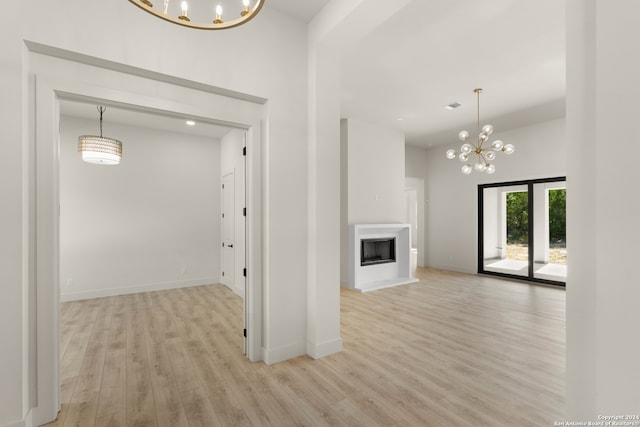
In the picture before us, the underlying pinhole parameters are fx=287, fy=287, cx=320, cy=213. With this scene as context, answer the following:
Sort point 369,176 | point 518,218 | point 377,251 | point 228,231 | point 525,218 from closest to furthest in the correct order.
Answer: point 228,231
point 369,176
point 377,251
point 525,218
point 518,218

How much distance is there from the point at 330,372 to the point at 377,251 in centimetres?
413

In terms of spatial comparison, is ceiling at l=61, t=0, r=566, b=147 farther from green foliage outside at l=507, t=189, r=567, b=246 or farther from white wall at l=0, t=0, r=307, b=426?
green foliage outside at l=507, t=189, r=567, b=246

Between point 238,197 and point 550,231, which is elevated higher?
point 238,197

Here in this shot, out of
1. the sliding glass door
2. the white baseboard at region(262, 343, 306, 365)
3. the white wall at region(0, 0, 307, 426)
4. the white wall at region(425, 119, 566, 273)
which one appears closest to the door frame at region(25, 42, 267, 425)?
the white wall at region(0, 0, 307, 426)

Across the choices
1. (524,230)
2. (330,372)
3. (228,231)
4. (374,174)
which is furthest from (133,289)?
(524,230)

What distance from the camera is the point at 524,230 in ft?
21.8

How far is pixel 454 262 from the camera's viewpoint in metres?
7.77

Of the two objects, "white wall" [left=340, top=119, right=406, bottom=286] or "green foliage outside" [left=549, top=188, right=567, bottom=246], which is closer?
"white wall" [left=340, top=119, right=406, bottom=286]

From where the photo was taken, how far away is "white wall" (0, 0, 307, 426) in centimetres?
177

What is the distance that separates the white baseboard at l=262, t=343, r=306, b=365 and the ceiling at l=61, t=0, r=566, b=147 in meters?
2.29

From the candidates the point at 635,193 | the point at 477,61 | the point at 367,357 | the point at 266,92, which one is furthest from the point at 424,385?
the point at 477,61

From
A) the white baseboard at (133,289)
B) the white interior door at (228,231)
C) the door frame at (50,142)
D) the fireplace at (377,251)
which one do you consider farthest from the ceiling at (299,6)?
the white baseboard at (133,289)

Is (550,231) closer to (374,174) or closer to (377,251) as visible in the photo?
(377,251)

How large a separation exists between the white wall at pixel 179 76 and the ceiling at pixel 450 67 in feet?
1.43
